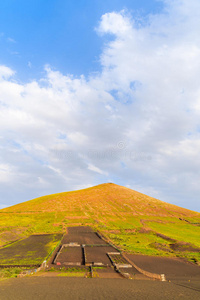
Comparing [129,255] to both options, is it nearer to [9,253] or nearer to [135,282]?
[135,282]

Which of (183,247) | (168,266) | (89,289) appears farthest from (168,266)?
(89,289)

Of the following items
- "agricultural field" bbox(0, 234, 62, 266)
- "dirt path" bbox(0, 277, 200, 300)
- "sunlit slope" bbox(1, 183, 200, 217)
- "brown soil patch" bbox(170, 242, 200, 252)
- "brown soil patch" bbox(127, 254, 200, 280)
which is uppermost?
"sunlit slope" bbox(1, 183, 200, 217)

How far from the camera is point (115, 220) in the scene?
286 feet

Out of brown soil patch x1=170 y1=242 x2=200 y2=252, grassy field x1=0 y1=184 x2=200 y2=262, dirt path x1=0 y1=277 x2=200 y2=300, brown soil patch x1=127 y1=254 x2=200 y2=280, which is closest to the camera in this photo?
dirt path x1=0 y1=277 x2=200 y2=300

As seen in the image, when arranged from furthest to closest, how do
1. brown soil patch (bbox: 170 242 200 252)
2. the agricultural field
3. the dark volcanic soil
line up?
brown soil patch (bbox: 170 242 200 252), the agricultural field, the dark volcanic soil

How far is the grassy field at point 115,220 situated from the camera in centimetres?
5796

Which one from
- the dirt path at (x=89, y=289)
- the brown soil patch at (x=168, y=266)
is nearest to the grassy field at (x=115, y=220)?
the brown soil patch at (x=168, y=266)

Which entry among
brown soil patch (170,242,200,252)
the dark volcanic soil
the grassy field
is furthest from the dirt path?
brown soil patch (170,242,200,252)

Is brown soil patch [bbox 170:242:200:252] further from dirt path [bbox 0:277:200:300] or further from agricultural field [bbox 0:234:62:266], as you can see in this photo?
agricultural field [bbox 0:234:62:266]

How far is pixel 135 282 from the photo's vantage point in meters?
25.0

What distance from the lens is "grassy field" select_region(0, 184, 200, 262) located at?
2282 inches

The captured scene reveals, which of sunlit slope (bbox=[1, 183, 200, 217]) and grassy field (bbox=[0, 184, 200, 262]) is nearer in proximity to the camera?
grassy field (bbox=[0, 184, 200, 262])

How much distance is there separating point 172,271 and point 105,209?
71299mm

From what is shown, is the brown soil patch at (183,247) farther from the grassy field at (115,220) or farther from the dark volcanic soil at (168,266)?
the dark volcanic soil at (168,266)
